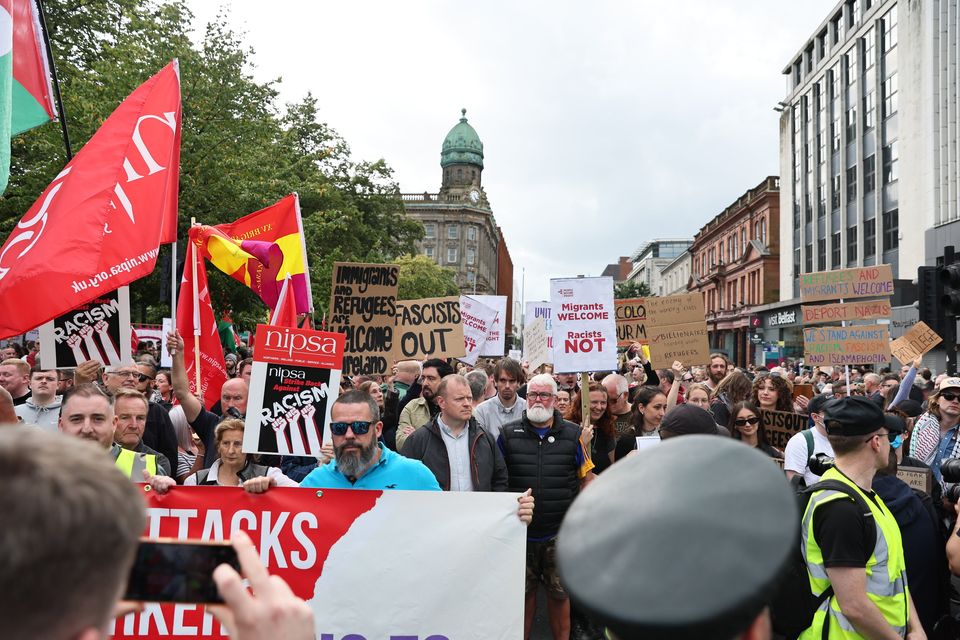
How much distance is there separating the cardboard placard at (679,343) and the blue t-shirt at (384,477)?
7.21 meters

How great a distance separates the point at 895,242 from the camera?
3881 cm

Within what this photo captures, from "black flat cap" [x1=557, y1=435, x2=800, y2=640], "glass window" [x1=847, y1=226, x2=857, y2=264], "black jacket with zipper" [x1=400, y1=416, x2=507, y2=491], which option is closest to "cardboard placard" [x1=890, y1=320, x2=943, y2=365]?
"black jacket with zipper" [x1=400, y1=416, x2=507, y2=491]

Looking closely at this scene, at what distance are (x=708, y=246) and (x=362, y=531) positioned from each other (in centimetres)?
8177

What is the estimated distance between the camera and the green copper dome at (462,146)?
131 metres

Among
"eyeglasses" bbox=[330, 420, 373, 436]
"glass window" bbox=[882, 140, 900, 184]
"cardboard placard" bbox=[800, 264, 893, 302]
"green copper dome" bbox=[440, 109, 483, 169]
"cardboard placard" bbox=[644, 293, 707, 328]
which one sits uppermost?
"green copper dome" bbox=[440, 109, 483, 169]

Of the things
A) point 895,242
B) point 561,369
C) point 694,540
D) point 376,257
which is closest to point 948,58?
point 895,242

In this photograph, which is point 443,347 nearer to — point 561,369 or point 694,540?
point 561,369

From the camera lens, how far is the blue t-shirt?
14.7 feet

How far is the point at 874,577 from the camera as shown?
10.4 feet

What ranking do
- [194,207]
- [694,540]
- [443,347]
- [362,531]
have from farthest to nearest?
[194,207]
[443,347]
[362,531]
[694,540]

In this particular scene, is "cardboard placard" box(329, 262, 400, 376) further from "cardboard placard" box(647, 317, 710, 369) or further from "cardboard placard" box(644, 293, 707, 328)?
"cardboard placard" box(644, 293, 707, 328)

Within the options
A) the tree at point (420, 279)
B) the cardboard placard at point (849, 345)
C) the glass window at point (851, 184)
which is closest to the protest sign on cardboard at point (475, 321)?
the cardboard placard at point (849, 345)

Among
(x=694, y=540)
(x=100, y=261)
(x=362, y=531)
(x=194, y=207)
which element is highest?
(x=194, y=207)

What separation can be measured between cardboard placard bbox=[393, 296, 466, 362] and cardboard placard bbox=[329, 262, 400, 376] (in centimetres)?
143
